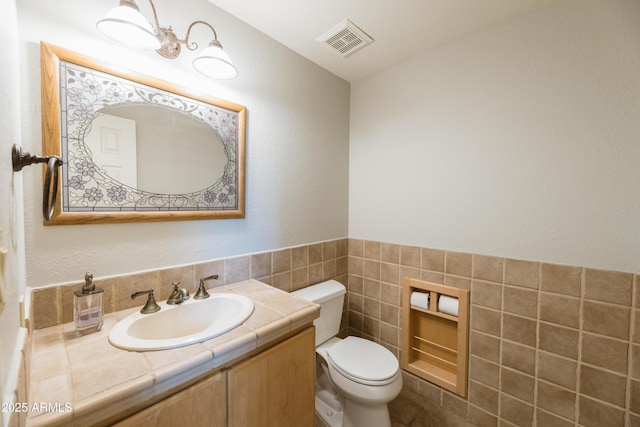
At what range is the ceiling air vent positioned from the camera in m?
1.37

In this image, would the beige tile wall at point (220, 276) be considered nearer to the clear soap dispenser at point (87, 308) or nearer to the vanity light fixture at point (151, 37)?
the clear soap dispenser at point (87, 308)

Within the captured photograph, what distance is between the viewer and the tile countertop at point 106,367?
1.78ft

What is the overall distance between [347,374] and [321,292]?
0.46 m

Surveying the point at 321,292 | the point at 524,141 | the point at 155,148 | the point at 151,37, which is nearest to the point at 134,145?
the point at 155,148

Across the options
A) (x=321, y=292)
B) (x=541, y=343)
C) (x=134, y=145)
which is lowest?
(x=541, y=343)

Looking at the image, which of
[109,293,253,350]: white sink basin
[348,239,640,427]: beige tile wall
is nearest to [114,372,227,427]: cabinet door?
[109,293,253,350]: white sink basin

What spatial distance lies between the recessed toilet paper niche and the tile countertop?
0.98 meters

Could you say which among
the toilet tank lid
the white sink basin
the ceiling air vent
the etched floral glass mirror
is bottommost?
the toilet tank lid

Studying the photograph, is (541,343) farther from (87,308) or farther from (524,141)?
(87,308)

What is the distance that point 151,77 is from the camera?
1.04m

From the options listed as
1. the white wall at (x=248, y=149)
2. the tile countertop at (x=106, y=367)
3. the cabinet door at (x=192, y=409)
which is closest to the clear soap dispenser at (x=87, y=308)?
the tile countertop at (x=106, y=367)

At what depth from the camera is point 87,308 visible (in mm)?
834

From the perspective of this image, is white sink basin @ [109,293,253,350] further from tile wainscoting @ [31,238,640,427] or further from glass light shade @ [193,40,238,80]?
glass light shade @ [193,40,238,80]

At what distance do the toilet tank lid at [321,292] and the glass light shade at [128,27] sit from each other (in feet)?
4.53
